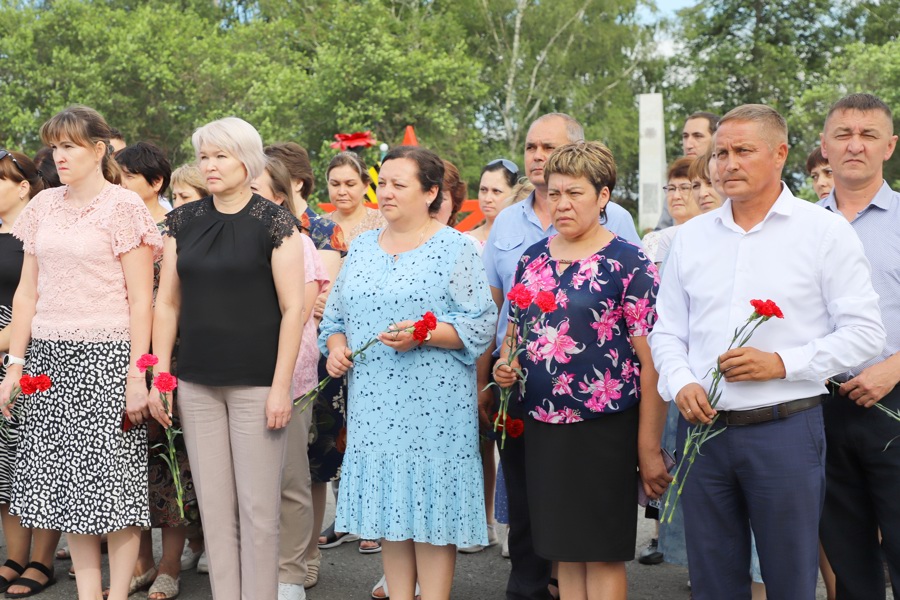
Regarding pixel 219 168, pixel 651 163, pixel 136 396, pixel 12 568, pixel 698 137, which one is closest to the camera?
pixel 219 168

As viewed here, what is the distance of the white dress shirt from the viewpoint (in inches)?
134

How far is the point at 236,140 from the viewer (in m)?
4.48

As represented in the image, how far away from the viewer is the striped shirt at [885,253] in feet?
13.0

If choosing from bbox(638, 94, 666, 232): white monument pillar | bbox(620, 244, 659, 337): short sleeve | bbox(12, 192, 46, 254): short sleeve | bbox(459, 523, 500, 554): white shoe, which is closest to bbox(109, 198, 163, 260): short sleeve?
bbox(12, 192, 46, 254): short sleeve

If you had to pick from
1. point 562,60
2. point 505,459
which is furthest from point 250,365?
point 562,60

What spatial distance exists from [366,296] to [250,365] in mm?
581

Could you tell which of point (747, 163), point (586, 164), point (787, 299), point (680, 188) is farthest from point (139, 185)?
point (787, 299)

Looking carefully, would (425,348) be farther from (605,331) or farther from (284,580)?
(284,580)

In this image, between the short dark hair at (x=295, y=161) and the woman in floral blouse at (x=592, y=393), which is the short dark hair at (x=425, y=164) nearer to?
the woman in floral blouse at (x=592, y=393)

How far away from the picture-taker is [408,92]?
30281 mm

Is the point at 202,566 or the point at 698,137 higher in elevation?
the point at 698,137

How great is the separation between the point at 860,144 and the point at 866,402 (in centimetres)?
103

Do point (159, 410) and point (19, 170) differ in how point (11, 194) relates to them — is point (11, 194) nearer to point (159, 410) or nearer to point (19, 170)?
point (19, 170)

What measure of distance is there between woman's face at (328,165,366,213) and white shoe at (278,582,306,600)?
260cm
